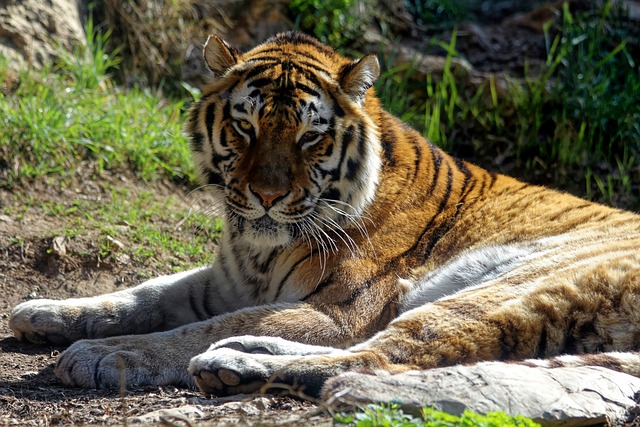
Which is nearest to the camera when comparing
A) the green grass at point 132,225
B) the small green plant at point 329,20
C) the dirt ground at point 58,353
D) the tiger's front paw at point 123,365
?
the dirt ground at point 58,353

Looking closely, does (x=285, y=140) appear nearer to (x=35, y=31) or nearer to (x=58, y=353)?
(x=58, y=353)

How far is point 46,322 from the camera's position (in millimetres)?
4082

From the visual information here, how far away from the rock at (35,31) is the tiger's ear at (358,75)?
315 cm

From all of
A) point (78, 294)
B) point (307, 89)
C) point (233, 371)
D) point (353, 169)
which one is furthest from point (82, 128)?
point (233, 371)

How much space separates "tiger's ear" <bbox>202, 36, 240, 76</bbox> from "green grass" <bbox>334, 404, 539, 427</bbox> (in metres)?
2.20

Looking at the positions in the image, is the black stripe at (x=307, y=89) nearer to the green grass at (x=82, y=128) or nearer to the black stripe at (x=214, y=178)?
the black stripe at (x=214, y=178)

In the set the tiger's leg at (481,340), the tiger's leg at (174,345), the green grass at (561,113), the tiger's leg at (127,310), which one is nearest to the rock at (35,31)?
the green grass at (561,113)

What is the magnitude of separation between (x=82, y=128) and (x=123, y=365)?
9.14 feet

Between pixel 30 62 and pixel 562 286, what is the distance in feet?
14.9

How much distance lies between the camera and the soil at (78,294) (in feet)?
9.77

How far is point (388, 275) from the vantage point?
13.3 ft

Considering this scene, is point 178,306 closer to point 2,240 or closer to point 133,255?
point 133,255

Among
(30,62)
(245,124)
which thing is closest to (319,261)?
(245,124)

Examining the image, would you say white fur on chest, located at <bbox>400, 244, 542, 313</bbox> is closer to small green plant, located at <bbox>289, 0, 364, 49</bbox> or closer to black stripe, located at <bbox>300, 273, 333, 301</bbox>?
black stripe, located at <bbox>300, 273, 333, 301</bbox>
